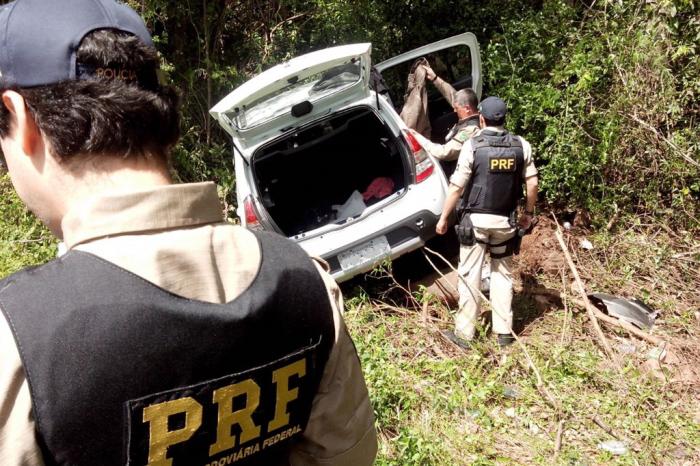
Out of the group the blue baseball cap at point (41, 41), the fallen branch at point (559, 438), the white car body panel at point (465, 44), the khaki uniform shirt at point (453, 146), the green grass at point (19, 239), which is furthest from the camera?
the white car body panel at point (465, 44)

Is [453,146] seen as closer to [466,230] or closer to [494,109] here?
[494,109]

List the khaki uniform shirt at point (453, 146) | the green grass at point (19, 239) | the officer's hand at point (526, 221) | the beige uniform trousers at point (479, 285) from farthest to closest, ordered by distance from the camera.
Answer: the green grass at point (19, 239)
the khaki uniform shirt at point (453, 146)
the officer's hand at point (526, 221)
the beige uniform trousers at point (479, 285)

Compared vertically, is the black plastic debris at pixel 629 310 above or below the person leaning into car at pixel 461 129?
below

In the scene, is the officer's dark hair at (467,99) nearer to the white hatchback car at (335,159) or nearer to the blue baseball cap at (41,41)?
the white hatchback car at (335,159)

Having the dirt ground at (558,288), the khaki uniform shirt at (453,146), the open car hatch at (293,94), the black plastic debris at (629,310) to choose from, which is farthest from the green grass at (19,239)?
the black plastic debris at (629,310)

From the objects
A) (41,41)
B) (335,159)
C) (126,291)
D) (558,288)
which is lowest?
(558,288)

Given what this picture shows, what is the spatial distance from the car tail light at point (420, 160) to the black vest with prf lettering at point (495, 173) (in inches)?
16.1

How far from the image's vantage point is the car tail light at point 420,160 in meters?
4.55

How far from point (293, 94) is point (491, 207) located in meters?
1.90

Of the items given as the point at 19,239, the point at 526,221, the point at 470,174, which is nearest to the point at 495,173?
the point at 470,174

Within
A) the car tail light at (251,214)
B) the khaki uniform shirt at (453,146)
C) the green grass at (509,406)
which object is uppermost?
the khaki uniform shirt at (453,146)

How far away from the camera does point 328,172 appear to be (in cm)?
565

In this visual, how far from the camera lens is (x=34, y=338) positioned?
2.62 ft

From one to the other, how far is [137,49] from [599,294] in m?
A: 4.17
